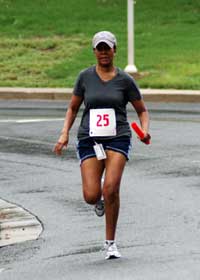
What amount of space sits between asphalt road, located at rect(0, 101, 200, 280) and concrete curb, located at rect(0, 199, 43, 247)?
12 centimetres

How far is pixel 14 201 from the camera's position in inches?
447

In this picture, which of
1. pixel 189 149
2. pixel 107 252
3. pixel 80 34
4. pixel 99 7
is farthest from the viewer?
pixel 99 7

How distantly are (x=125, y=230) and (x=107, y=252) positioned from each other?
1225mm

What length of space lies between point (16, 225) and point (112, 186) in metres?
1.97

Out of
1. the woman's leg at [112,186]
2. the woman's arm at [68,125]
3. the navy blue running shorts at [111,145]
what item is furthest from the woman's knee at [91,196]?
the woman's arm at [68,125]

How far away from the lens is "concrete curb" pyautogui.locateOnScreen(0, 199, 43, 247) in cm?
941

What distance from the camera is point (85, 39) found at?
29.6 meters

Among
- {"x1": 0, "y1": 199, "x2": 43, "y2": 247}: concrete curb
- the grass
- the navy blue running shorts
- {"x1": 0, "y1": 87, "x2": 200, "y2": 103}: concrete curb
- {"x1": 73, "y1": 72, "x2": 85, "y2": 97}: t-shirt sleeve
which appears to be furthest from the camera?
the grass

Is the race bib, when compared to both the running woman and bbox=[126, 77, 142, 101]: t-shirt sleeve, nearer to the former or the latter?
the running woman

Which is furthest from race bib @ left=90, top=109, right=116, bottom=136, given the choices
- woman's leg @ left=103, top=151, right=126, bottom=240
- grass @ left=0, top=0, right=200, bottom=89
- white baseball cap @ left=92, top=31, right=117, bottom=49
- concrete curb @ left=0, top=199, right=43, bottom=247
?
grass @ left=0, top=0, right=200, bottom=89

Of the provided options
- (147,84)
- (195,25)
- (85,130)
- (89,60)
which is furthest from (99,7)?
(85,130)

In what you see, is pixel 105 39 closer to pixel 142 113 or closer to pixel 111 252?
pixel 142 113

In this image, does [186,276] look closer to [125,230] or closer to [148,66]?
[125,230]

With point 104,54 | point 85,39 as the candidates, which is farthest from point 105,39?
point 85,39
